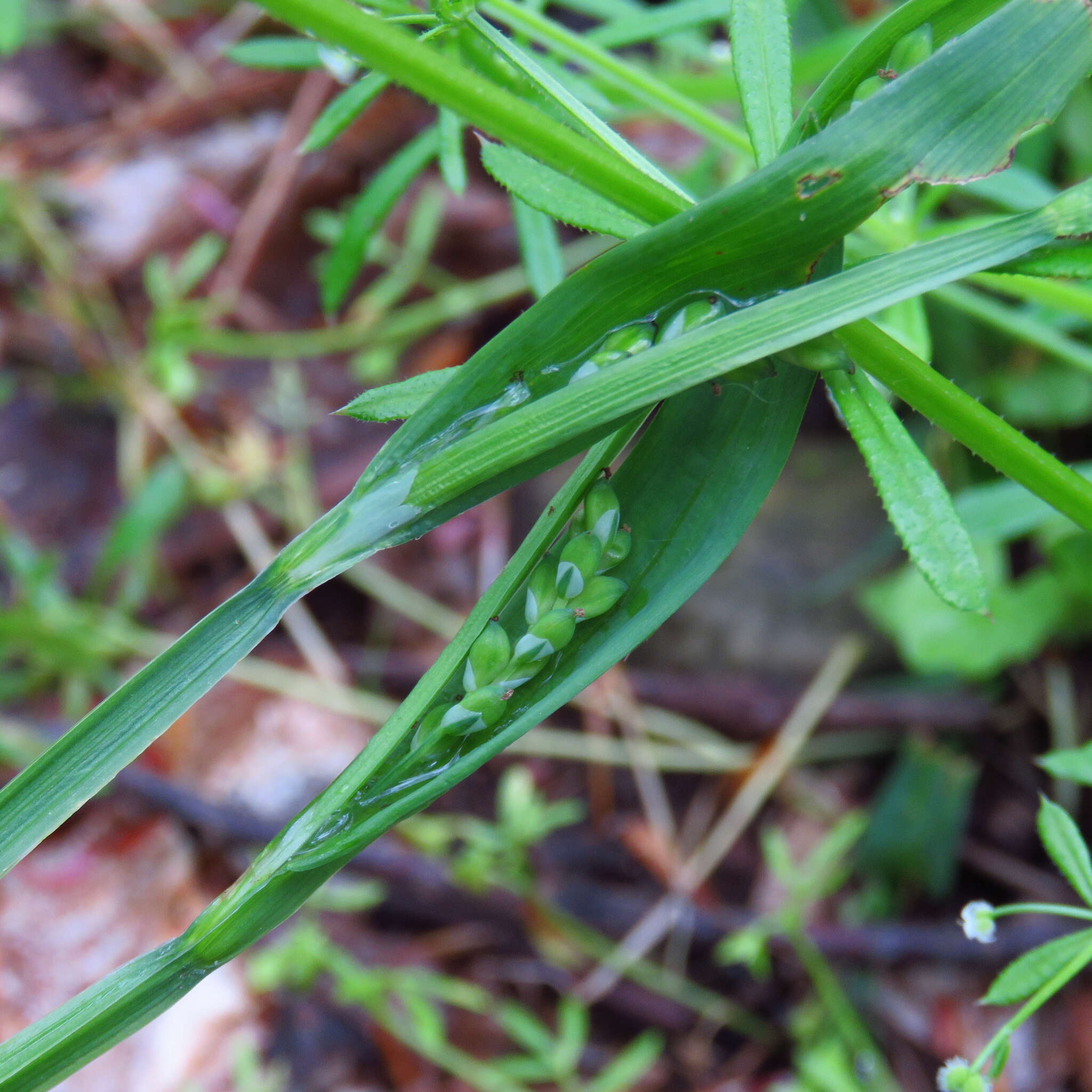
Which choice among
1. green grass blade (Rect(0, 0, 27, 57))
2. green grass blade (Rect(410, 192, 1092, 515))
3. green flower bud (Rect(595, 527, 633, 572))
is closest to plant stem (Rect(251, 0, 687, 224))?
green grass blade (Rect(410, 192, 1092, 515))

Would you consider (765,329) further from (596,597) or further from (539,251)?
(539,251)

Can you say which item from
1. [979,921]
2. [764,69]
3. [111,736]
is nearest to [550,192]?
[764,69]

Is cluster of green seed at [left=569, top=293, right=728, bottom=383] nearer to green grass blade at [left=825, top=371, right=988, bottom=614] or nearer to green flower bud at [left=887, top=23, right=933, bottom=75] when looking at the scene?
green grass blade at [left=825, top=371, right=988, bottom=614]

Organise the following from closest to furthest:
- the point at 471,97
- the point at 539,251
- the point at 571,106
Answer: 1. the point at 471,97
2. the point at 571,106
3. the point at 539,251

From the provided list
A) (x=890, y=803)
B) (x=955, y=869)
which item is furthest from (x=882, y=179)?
(x=955, y=869)

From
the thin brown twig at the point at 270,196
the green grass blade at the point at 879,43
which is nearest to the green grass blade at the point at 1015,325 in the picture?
the green grass blade at the point at 879,43

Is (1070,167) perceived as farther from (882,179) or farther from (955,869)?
(882,179)
